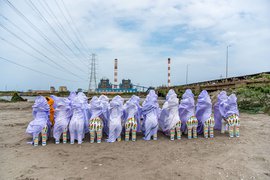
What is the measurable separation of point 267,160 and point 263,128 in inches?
163

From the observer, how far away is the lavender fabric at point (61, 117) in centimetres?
671

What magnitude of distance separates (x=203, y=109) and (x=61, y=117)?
14.5ft

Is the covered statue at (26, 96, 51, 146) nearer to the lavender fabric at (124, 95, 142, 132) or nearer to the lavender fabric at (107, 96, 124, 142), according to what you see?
the lavender fabric at (107, 96, 124, 142)

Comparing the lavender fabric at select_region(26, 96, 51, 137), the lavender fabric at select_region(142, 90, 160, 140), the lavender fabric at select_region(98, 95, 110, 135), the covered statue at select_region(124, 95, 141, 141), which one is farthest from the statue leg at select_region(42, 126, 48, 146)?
the lavender fabric at select_region(142, 90, 160, 140)

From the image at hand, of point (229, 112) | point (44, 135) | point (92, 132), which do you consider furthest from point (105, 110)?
point (229, 112)

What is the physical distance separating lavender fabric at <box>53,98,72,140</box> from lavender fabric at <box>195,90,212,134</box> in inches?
162

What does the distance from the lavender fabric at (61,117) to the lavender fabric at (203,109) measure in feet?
13.5

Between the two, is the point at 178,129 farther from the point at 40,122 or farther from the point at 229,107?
the point at 40,122

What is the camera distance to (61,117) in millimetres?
6777

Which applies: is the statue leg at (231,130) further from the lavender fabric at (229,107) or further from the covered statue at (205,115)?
the covered statue at (205,115)

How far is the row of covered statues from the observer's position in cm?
674

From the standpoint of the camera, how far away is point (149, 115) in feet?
23.6

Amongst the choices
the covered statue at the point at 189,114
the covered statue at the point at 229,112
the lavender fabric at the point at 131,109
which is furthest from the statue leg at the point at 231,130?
the lavender fabric at the point at 131,109

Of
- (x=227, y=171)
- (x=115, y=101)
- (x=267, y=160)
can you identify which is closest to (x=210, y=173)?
(x=227, y=171)
